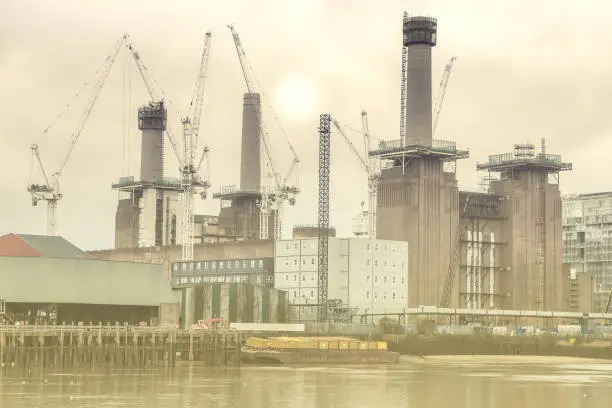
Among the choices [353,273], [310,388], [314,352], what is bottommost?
[310,388]

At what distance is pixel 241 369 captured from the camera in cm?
11238

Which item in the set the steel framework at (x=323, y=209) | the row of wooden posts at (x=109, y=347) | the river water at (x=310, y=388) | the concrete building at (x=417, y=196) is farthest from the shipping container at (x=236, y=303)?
the river water at (x=310, y=388)

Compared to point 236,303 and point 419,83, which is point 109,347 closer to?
point 236,303

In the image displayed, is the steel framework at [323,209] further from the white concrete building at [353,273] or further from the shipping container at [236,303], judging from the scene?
the shipping container at [236,303]

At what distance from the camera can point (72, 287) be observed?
448 ft

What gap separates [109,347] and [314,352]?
2430 centimetres

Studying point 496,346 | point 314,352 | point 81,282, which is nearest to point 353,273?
point 496,346

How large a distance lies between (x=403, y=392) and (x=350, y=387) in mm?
5343

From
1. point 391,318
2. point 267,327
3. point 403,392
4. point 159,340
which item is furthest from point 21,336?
point 391,318

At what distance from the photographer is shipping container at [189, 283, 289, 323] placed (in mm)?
169750

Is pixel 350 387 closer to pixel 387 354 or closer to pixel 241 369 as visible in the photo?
pixel 241 369

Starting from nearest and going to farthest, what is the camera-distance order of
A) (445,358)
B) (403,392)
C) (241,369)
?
(403,392), (241,369), (445,358)

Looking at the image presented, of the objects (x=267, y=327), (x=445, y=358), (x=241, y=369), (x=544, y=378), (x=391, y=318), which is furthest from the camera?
(x=391, y=318)

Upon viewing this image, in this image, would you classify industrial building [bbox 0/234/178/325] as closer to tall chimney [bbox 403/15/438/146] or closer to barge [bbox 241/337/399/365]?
barge [bbox 241/337/399/365]
